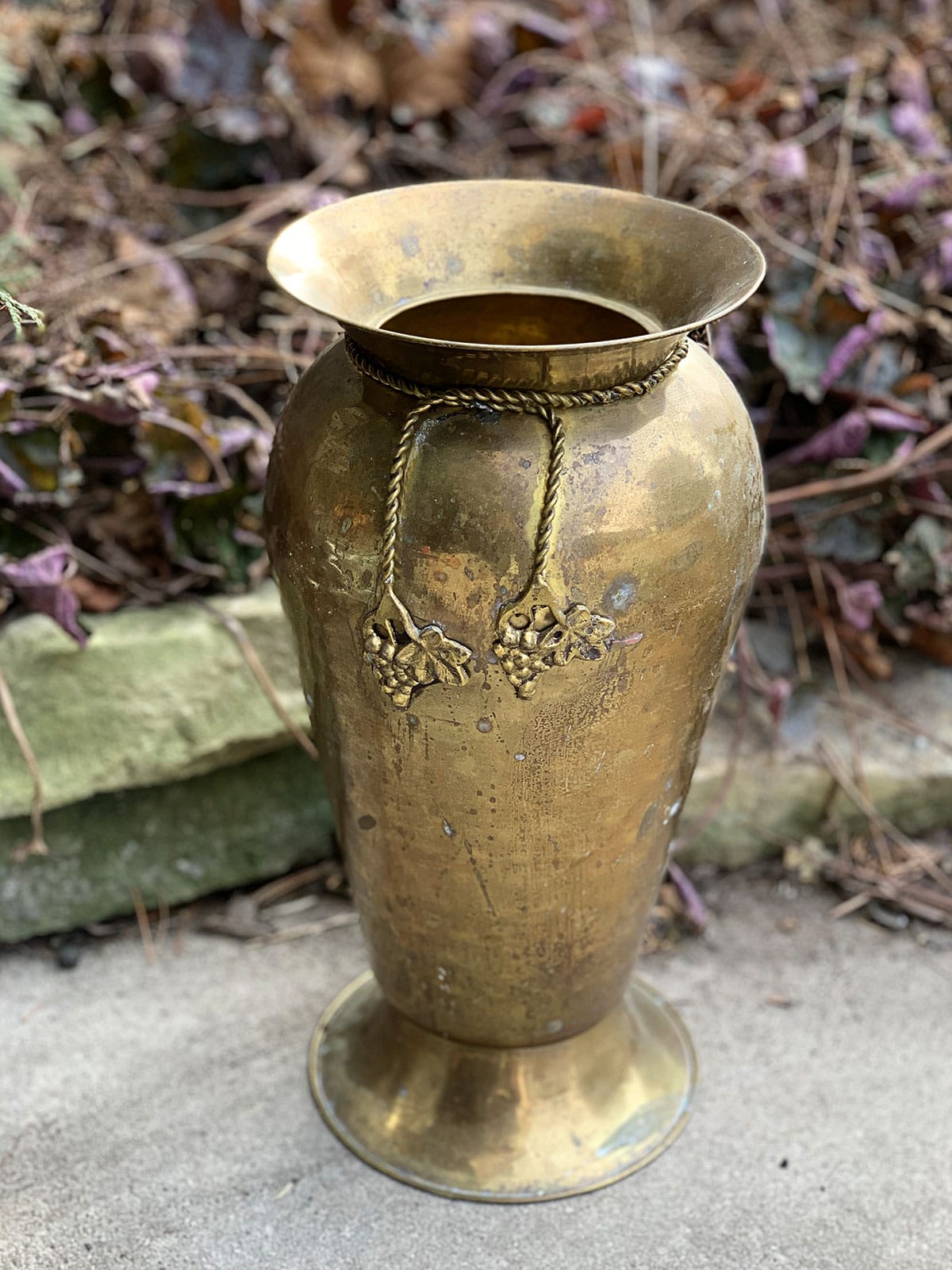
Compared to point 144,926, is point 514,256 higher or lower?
higher

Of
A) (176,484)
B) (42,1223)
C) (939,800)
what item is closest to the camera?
(42,1223)

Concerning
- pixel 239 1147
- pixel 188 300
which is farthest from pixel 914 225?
pixel 239 1147

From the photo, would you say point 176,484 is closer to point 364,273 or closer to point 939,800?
point 364,273

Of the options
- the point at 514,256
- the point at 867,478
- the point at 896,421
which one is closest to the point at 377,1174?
the point at 514,256

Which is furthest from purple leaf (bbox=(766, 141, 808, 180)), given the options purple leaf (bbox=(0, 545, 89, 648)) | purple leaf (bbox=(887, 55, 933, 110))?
purple leaf (bbox=(0, 545, 89, 648))

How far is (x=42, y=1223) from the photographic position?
1.78 meters

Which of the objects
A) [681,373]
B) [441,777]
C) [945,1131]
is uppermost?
[681,373]

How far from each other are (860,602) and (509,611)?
1365mm

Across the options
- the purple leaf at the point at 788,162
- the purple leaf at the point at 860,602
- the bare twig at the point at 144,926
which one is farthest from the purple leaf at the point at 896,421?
the bare twig at the point at 144,926

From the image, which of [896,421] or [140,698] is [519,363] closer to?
[140,698]

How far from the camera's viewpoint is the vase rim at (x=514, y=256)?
1.47 metres

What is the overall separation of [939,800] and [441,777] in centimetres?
141

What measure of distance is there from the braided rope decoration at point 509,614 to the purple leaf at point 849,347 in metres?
1.21

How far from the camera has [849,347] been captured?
2.55 metres
